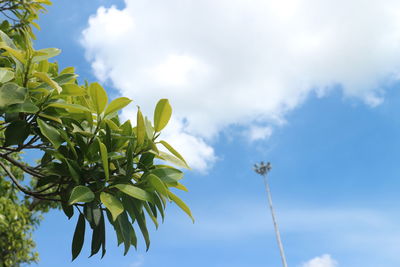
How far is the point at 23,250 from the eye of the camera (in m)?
6.60

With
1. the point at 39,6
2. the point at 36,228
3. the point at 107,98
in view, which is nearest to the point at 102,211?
the point at 107,98

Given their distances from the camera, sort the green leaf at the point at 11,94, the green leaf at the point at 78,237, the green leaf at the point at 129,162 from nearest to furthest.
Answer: the green leaf at the point at 11,94, the green leaf at the point at 129,162, the green leaf at the point at 78,237

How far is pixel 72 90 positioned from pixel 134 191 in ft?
1.53

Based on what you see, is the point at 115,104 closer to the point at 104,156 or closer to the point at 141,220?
the point at 104,156

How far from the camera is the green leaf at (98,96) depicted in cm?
153

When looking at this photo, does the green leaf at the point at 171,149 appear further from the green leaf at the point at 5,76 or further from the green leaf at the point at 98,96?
the green leaf at the point at 5,76

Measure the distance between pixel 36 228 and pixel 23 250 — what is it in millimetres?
694

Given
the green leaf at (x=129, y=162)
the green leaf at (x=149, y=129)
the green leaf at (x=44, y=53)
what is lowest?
the green leaf at (x=129, y=162)

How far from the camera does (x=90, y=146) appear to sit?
1.52 m

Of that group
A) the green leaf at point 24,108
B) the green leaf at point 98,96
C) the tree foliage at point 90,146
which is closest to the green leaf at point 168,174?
the tree foliage at point 90,146

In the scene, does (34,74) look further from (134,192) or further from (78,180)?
(134,192)

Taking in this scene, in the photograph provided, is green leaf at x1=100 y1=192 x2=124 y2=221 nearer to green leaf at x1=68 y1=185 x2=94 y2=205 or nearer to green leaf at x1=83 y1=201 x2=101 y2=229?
green leaf at x1=68 y1=185 x2=94 y2=205

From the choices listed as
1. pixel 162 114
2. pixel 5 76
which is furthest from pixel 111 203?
pixel 5 76

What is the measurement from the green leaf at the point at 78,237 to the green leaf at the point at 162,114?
484 millimetres
